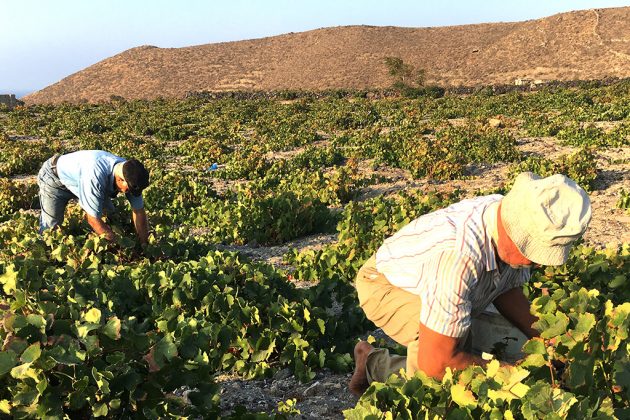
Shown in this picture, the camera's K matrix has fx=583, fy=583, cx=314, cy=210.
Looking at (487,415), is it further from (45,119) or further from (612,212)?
(45,119)

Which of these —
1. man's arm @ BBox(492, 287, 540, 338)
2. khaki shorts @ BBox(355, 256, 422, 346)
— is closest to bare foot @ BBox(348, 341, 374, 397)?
khaki shorts @ BBox(355, 256, 422, 346)

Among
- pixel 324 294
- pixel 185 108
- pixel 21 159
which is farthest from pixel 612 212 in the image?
pixel 185 108

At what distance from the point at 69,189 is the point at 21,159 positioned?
900 cm

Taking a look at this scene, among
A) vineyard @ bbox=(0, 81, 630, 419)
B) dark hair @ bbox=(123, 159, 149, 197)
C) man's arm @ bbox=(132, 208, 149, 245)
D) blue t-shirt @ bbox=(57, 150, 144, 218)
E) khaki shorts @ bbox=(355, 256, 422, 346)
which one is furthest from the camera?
man's arm @ bbox=(132, 208, 149, 245)

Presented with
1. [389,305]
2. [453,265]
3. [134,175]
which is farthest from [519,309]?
[134,175]

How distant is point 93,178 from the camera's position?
566cm

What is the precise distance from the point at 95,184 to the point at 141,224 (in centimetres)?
66

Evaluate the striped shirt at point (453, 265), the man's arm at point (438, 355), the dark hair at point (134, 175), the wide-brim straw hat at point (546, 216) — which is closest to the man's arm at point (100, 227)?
the dark hair at point (134, 175)

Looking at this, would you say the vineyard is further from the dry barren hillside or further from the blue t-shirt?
the dry barren hillside

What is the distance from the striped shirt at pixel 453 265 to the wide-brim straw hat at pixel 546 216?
7.2 inches

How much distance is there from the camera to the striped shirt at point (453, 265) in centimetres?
265

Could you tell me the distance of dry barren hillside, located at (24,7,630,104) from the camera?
65812 mm

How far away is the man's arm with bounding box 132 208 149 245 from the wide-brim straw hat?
434 cm

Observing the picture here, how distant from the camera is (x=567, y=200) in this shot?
8.39 ft
